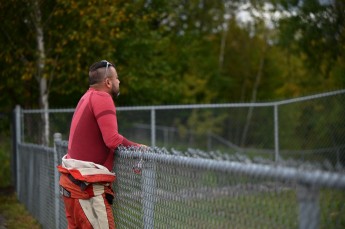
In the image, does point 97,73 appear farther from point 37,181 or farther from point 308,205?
point 37,181

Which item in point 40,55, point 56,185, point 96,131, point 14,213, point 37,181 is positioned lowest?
point 14,213

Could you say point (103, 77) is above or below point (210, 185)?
above

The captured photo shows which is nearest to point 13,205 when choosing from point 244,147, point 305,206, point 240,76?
point 244,147

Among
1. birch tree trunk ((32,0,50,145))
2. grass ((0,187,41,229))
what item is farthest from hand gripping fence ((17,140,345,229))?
birch tree trunk ((32,0,50,145))

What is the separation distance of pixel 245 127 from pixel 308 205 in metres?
13.4

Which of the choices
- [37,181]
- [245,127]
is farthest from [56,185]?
[245,127]

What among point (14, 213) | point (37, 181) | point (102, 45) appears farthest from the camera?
point (102, 45)

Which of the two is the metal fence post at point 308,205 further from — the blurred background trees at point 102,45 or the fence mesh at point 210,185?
the blurred background trees at point 102,45

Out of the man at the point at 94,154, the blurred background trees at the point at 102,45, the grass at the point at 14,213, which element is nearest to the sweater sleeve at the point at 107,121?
the man at the point at 94,154

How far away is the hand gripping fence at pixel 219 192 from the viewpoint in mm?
2533

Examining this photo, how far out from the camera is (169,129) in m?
15.3

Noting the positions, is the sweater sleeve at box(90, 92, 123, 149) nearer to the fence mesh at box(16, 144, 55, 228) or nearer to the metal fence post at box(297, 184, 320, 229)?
the metal fence post at box(297, 184, 320, 229)

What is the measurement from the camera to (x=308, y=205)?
2521 mm

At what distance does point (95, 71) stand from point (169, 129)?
10171mm
